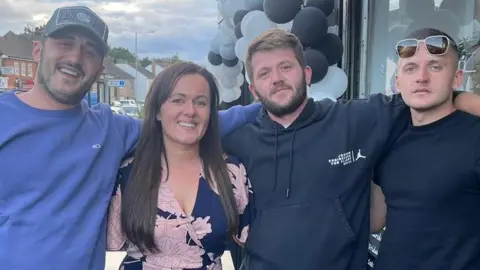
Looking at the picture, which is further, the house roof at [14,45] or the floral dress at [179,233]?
the house roof at [14,45]

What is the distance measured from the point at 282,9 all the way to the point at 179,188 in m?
2.71

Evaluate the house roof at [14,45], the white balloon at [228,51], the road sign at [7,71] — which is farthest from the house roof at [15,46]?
the white balloon at [228,51]

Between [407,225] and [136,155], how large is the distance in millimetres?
1099

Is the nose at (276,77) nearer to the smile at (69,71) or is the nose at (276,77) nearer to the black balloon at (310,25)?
the smile at (69,71)

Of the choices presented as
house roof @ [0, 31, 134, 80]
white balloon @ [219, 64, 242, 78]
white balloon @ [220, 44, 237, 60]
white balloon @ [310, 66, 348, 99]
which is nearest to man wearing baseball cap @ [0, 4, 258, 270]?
white balloon @ [310, 66, 348, 99]

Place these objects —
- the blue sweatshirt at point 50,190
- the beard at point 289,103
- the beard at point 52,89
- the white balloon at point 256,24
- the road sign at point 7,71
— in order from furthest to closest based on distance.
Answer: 1. the road sign at point 7,71
2. the white balloon at point 256,24
3. the beard at point 289,103
4. the beard at point 52,89
5. the blue sweatshirt at point 50,190

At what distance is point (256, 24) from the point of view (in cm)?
471

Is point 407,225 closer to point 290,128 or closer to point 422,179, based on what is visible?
point 422,179

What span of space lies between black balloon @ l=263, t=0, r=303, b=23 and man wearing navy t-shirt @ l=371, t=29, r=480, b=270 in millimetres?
2420

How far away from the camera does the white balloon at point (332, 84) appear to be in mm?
4195

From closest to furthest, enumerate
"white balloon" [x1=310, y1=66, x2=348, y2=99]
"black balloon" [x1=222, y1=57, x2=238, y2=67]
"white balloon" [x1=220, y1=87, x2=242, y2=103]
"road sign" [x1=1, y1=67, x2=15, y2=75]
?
"white balloon" [x1=310, y1=66, x2=348, y2=99]
"black balloon" [x1=222, y1=57, x2=238, y2=67]
"white balloon" [x1=220, y1=87, x2=242, y2=103]
"road sign" [x1=1, y1=67, x2=15, y2=75]

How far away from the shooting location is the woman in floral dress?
190 centimetres

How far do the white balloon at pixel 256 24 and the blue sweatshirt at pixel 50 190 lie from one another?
307 centimetres

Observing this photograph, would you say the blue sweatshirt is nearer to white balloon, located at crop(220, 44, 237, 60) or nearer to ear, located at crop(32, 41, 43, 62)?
ear, located at crop(32, 41, 43, 62)
